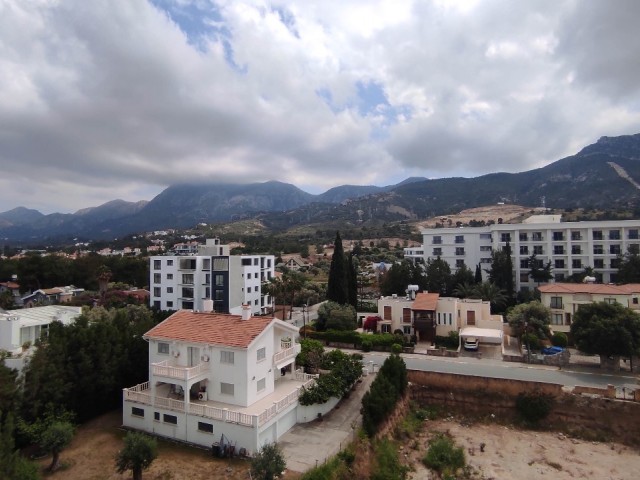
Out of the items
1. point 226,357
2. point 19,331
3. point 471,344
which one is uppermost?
point 19,331

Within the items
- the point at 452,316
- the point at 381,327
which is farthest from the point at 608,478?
the point at 381,327

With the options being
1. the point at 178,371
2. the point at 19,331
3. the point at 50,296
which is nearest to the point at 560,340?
the point at 178,371

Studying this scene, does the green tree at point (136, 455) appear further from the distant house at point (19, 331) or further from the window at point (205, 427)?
the distant house at point (19, 331)

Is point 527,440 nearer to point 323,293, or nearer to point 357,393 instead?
point 357,393

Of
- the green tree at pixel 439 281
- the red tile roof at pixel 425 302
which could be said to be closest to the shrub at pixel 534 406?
the red tile roof at pixel 425 302

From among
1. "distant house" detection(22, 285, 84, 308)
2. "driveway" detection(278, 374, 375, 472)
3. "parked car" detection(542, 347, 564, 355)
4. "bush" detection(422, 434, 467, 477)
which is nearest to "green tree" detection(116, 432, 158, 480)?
"driveway" detection(278, 374, 375, 472)

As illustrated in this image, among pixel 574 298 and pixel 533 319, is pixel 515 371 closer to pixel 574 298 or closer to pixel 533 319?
pixel 533 319

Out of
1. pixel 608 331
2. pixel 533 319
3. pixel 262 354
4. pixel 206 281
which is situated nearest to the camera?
pixel 262 354
